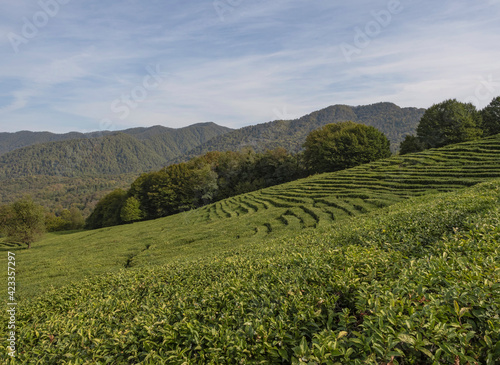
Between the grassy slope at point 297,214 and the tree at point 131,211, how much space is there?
3826cm

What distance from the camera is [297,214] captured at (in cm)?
2572

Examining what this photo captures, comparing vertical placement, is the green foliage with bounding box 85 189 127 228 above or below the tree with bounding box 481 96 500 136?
below

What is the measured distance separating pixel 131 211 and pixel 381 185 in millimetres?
60854

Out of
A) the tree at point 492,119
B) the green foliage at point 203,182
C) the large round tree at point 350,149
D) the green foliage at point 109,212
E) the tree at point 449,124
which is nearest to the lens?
the tree at point 449,124

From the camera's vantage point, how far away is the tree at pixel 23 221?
3812cm

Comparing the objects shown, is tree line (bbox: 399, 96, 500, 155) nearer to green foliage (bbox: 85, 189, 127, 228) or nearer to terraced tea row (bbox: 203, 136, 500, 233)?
terraced tea row (bbox: 203, 136, 500, 233)

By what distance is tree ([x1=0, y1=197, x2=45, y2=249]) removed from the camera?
3812cm

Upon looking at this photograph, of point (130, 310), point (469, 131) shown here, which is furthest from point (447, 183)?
point (469, 131)

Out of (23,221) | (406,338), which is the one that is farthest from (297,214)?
(23,221)

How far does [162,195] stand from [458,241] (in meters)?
73.0

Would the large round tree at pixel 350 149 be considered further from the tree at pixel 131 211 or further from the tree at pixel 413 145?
the tree at pixel 131 211

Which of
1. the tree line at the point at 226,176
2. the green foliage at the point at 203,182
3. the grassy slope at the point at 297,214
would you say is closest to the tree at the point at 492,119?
the tree line at the point at 226,176

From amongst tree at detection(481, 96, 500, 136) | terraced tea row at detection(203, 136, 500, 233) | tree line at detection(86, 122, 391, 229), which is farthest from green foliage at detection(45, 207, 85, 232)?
tree at detection(481, 96, 500, 136)

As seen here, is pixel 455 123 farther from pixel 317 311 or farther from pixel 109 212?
pixel 109 212
